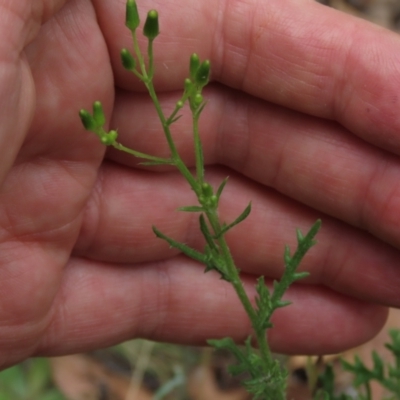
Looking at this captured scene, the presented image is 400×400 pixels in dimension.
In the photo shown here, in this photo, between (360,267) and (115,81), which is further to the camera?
(360,267)

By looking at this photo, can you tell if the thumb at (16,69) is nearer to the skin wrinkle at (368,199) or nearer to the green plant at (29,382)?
the skin wrinkle at (368,199)

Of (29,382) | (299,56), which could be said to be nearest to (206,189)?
(299,56)

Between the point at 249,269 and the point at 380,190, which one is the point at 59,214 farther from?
the point at 380,190

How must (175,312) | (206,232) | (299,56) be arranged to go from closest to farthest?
(206,232)
(299,56)
(175,312)

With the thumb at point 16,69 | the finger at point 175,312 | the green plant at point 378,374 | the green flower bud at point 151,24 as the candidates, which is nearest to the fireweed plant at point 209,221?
the green flower bud at point 151,24

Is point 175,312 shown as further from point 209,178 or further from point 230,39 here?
point 230,39

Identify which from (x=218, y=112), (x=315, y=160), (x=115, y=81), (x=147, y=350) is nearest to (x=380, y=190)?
(x=315, y=160)

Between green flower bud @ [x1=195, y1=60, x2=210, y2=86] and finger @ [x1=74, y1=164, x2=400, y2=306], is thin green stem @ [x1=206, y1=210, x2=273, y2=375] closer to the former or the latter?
green flower bud @ [x1=195, y1=60, x2=210, y2=86]
